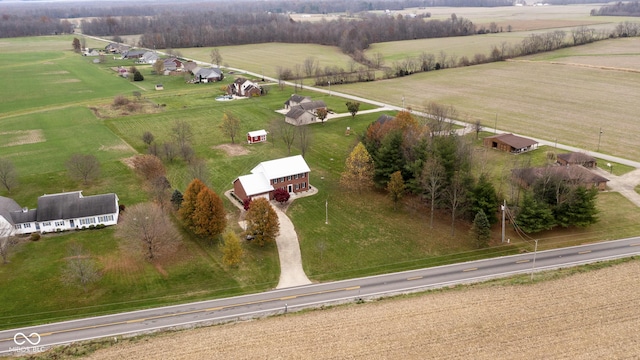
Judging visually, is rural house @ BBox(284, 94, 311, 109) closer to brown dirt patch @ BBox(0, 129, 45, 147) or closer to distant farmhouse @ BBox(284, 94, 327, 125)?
distant farmhouse @ BBox(284, 94, 327, 125)

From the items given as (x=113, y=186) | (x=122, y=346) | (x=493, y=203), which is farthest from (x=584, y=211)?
(x=113, y=186)

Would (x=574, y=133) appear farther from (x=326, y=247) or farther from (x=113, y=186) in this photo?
(x=113, y=186)

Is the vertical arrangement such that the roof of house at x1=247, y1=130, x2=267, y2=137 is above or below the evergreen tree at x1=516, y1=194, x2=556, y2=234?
above

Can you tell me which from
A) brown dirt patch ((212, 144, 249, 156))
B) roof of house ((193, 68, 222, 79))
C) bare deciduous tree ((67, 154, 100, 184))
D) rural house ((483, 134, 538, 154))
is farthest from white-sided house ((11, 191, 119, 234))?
roof of house ((193, 68, 222, 79))

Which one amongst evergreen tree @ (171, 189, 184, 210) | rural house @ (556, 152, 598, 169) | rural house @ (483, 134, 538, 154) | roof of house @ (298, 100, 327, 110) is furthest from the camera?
roof of house @ (298, 100, 327, 110)

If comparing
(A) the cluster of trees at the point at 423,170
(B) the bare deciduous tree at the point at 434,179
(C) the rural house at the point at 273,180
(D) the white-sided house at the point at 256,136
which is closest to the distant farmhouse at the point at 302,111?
(D) the white-sided house at the point at 256,136

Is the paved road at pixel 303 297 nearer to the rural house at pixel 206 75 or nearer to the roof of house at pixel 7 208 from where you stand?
the roof of house at pixel 7 208
